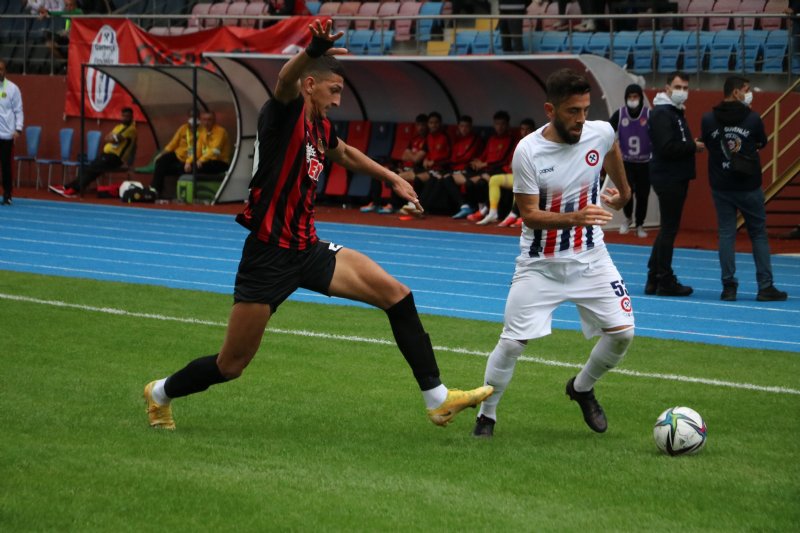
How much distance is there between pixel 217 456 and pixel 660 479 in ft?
7.15

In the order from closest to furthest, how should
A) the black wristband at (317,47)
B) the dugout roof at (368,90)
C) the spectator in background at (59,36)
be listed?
the black wristband at (317,47) < the dugout roof at (368,90) < the spectator in background at (59,36)

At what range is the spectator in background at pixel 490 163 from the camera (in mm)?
21344

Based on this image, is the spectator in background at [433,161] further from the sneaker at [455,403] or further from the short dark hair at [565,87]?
the sneaker at [455,403]

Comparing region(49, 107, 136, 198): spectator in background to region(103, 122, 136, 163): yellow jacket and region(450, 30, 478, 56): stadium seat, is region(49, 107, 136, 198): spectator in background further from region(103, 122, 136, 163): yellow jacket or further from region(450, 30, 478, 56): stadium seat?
region(450, 30, 478, 56): stadium seat

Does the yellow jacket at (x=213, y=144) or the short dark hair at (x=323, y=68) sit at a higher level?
the short dark hair at (x=323, y=68)

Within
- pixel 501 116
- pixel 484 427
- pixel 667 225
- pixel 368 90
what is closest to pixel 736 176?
pixel 667 225

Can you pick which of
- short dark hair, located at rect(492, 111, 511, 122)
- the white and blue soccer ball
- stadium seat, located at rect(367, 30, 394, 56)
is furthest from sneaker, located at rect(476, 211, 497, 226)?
the white and blue soccer ball

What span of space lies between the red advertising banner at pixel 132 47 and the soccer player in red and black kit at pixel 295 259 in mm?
16935

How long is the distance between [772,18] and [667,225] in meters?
9.06

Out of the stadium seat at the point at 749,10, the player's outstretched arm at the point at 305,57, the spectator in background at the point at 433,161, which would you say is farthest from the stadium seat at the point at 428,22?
the player's outstretched arm at the point at 305,57

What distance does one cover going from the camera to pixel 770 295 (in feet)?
42.1

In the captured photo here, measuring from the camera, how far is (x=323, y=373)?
8805 millimetres

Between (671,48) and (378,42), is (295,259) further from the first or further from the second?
(378,42)

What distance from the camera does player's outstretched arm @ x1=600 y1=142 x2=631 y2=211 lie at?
705cm
